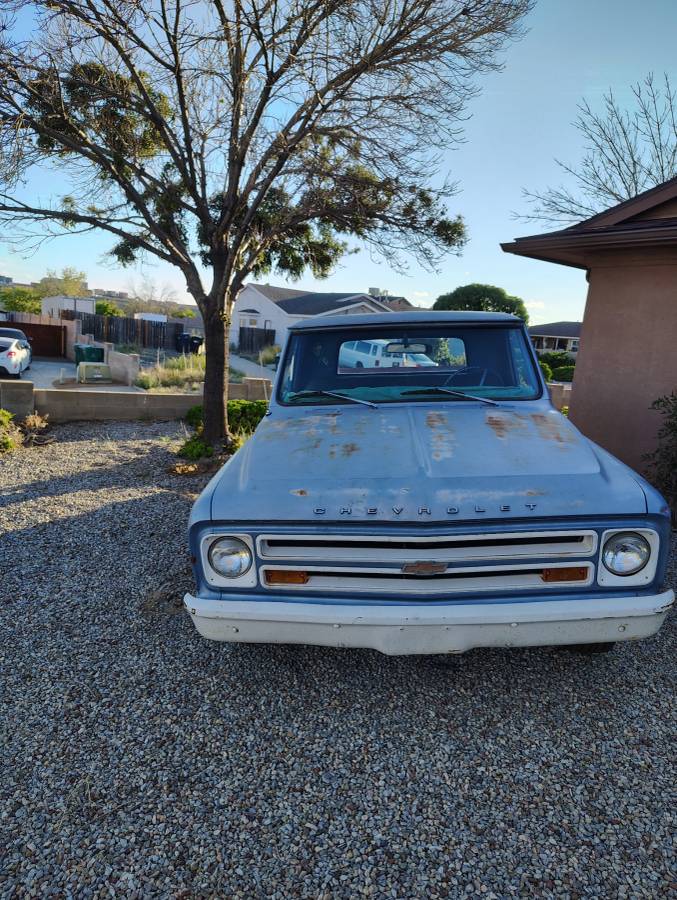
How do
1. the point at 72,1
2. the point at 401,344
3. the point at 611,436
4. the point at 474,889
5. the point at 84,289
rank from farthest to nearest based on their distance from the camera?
1. the point at 84,289
2. the point at 611,436
3. the point at 72,1
4. the point at 401,344
5. the point at 474,889

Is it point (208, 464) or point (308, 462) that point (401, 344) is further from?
point (208, 464)

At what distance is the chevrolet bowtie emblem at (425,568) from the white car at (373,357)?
1.85 meters

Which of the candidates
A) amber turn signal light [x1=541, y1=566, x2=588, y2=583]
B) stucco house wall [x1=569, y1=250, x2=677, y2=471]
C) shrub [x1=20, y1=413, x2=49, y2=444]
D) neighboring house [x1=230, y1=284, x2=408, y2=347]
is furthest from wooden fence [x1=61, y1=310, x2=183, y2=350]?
amber turn signal light [x1=541, y1=566, x2=588, y2=583]

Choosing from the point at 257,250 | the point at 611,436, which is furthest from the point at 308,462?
the point at 257,250

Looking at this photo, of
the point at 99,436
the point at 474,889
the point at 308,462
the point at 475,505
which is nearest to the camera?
the point at 474,889

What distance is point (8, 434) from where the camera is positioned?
311 inches

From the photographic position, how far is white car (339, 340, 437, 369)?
3893 mm

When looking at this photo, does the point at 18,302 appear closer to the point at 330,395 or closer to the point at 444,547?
the point at 330,395

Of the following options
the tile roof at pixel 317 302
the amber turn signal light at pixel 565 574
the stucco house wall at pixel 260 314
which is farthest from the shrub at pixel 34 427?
the stucco house wall at pixel 260 314

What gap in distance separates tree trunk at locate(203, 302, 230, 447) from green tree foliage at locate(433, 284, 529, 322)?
2665 centimetres

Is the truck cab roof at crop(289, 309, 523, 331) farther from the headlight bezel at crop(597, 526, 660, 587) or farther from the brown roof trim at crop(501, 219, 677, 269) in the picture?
the brown roof trim at crop(501, 219, 677, 269)

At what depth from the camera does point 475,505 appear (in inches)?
92.7

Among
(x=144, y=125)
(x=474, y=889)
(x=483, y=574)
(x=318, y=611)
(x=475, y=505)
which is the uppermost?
(x=144, y=125)

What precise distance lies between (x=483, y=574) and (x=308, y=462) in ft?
3.21
